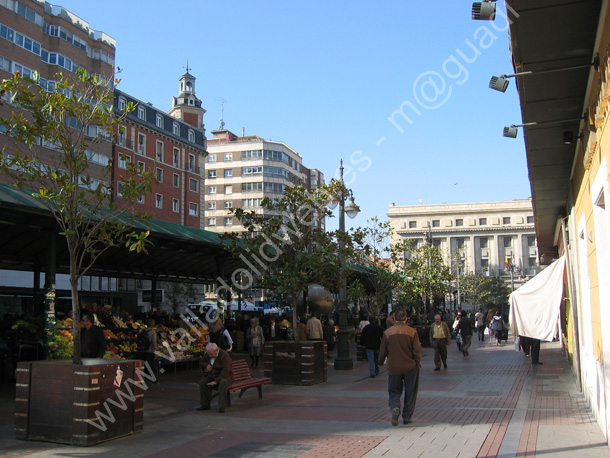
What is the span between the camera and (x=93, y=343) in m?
11.0

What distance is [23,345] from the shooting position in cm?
1440

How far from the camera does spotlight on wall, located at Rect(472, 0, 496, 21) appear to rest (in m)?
6.18

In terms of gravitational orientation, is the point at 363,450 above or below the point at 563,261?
below

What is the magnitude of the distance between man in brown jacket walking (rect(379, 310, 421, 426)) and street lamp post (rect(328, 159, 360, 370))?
7.36 m

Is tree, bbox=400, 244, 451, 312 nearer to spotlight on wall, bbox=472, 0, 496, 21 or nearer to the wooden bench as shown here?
the wooden bench

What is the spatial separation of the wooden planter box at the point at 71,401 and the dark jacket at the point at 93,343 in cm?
281

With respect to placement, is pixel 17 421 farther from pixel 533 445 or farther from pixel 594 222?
pixel 594 222

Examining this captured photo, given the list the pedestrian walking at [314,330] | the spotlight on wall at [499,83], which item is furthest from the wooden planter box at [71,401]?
the pedestrian walking at [314,330]

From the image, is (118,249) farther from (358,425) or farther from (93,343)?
(358,425)

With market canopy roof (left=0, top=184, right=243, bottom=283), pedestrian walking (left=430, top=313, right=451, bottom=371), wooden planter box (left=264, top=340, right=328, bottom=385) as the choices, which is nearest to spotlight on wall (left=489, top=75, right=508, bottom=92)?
market canopy roof (left=0, top=184, right=243, bottom=283)

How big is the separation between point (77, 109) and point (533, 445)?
7558mm

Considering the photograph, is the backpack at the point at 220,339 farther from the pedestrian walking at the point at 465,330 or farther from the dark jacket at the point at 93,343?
the pedestrian walking at the point at 465,330

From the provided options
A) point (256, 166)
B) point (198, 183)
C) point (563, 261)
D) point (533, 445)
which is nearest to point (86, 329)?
point (533, 445)

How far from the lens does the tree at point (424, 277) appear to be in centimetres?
3588
